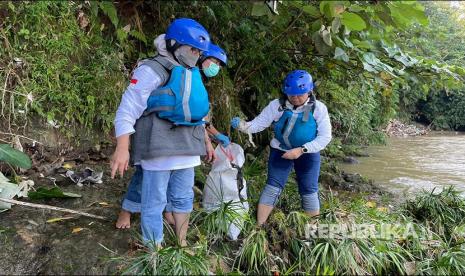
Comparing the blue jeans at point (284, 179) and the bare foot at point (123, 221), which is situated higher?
the blue jeans at point (284, 179)

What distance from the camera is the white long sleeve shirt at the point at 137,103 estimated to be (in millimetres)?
2680

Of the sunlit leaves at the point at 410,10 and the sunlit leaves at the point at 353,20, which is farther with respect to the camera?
the sunlit leaves at the point at 353,20

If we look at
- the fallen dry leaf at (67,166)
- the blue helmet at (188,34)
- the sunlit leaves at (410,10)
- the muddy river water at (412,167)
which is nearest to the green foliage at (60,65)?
the fallen dry leaf at (67,166)

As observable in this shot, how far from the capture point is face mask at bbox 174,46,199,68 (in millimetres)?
2857

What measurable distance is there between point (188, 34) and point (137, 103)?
1.89 ft

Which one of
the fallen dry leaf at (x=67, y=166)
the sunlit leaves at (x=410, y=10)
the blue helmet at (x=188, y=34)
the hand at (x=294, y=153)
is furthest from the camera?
the fallen dry leaf at (x=67, y=166)

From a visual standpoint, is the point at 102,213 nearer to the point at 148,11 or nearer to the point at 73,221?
the point at 73,221

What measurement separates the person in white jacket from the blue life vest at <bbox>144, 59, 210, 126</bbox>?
1.20 meters

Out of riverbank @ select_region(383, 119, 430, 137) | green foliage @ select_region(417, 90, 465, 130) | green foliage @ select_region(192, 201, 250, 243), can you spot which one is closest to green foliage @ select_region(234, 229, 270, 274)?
green foliage @ select_region(192, 201, 250, 243)

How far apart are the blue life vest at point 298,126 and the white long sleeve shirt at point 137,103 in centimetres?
139

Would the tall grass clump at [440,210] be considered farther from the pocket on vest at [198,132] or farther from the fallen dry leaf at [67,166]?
the fallen dry leaf at [67,166]

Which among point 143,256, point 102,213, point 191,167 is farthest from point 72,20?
point 143,256

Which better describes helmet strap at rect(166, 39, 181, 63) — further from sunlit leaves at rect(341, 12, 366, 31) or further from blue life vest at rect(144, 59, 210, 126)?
sunlit leaves at rect(341, 12, 366, 31)

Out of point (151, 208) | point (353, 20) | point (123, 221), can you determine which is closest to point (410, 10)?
point (353, 20)
